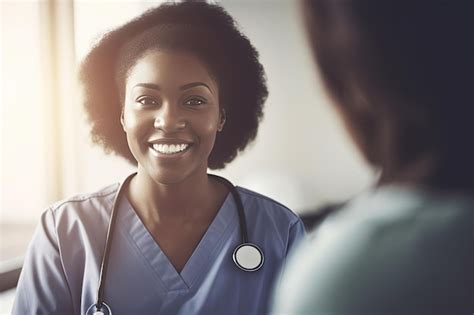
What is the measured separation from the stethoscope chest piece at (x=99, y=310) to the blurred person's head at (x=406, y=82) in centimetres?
44

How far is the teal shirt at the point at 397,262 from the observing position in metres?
0.59

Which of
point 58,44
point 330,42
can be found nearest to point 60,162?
point 58,44

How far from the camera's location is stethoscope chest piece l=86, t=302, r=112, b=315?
77cm

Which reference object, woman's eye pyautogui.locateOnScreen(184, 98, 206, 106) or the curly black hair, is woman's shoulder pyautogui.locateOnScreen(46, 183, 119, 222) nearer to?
the curly black hair

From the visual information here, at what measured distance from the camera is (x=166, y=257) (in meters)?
0.82

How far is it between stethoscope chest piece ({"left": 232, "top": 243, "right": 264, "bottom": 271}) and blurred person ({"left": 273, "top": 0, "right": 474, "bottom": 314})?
2.0 inches

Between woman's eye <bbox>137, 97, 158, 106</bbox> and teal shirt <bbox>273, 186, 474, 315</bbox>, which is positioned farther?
woman's eye <bbox>137, 97, 158, 106</bbox>

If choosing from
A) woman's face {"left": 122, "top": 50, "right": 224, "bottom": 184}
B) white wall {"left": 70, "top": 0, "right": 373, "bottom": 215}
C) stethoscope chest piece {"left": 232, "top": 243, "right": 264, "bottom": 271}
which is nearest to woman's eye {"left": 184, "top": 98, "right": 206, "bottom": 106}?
woman's face {"left": 122, "top": 50, "right": 224, "bottom": 184}

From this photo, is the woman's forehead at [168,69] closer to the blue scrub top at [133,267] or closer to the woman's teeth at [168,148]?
the woman's teeth at [168,148]

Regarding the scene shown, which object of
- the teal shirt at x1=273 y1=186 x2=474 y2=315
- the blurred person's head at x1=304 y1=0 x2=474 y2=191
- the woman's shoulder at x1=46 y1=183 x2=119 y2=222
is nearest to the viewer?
the teal shirt at x1=273 y1=186 x2=474 y2=315

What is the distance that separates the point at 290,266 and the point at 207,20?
40cm

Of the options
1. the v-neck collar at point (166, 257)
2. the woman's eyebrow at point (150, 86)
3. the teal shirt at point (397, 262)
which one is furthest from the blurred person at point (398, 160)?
the woman's eyebrow at point (150, 86)

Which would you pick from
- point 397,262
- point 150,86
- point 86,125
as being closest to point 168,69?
point 150,86

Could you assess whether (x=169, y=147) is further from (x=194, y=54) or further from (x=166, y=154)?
(x=194, y=54)
